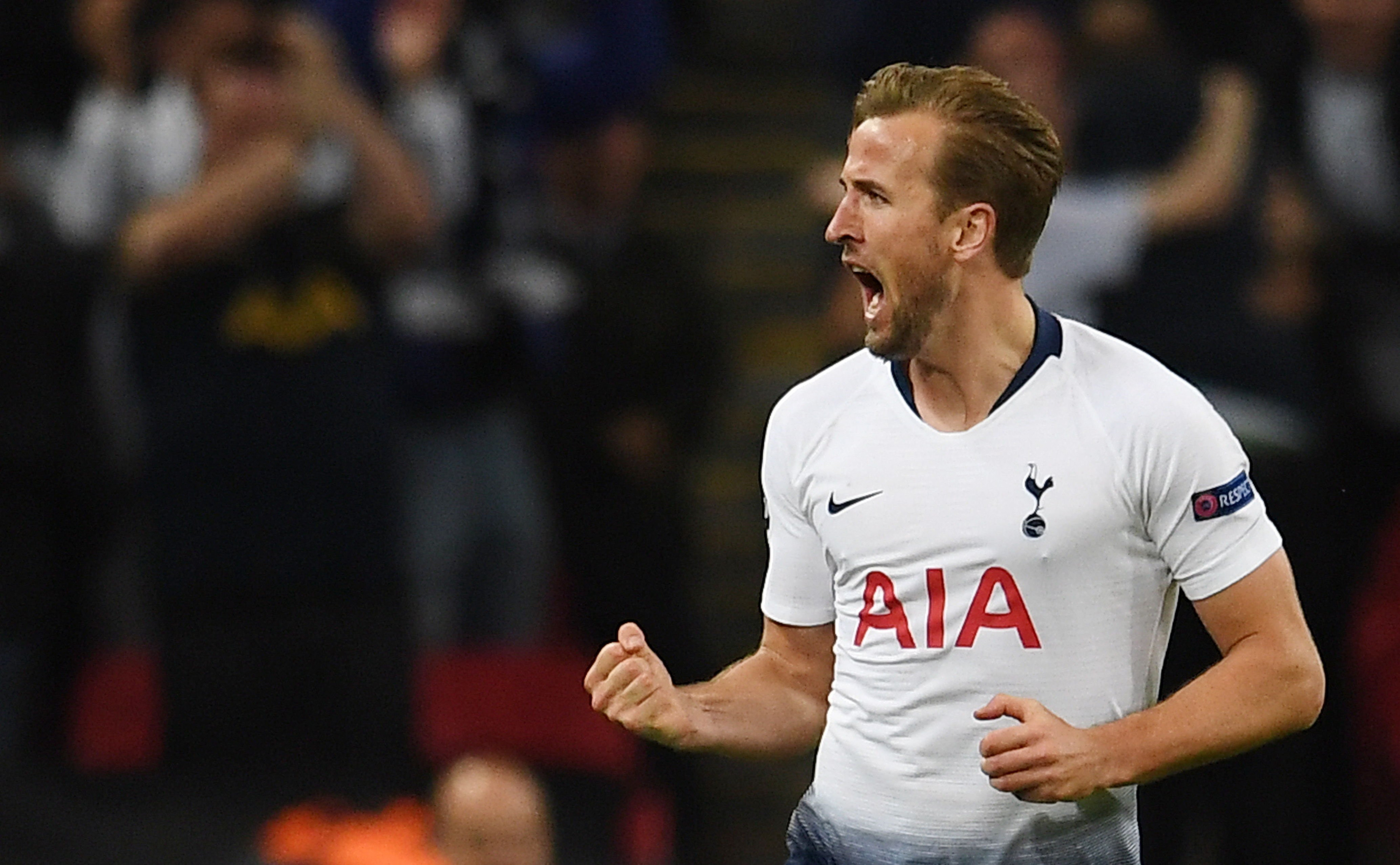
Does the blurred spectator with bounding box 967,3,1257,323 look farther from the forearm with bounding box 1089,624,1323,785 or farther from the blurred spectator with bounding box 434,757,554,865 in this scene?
the forearm with bounding box 1089,624,1323,785

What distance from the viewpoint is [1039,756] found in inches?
110

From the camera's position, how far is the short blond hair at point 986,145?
301cm

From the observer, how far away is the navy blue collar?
3.12 metres

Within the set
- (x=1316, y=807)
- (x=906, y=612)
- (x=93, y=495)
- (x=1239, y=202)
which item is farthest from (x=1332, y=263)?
(x=906, y=612)

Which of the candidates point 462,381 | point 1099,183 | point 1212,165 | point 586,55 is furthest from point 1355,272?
point 462,381

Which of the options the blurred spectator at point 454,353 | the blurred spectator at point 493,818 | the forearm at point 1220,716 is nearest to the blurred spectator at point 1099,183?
the blurred spectator at point 454,353

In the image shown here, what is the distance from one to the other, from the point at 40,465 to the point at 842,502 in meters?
3.75

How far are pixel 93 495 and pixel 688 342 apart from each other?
6.13ft

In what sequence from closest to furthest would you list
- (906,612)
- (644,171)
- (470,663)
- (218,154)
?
(906,612) < (218,154) < (470,663) < (644,171)

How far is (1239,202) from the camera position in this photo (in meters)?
6.61

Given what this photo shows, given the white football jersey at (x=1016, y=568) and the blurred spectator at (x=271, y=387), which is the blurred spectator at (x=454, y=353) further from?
the white football jersey at (x=1016, y=568)

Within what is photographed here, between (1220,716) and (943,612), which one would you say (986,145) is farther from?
(1220,716)

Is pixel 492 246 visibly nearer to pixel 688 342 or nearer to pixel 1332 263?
pixel 688 342

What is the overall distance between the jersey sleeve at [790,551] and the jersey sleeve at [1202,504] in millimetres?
540
